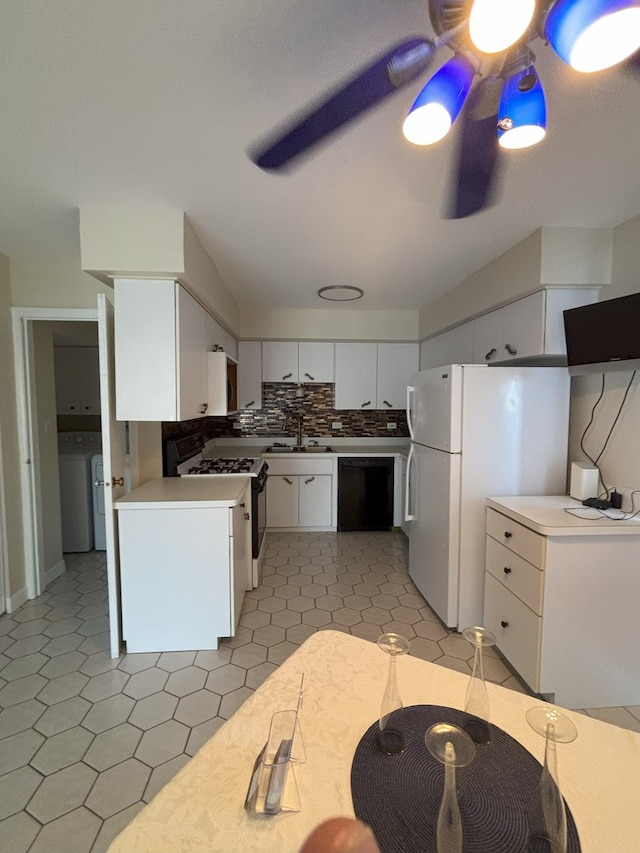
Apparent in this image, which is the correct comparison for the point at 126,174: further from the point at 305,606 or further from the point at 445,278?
the point at 305,606

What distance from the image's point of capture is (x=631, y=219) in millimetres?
1949

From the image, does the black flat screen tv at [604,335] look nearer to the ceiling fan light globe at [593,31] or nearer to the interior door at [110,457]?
the ceiling fan light globe at [593,31]

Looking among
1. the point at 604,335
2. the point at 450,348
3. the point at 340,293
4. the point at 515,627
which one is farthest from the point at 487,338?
the point at 515,627

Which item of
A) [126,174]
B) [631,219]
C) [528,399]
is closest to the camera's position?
[126,174]

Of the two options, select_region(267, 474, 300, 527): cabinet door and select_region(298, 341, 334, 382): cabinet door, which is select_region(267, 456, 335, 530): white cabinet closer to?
select_region(267, 474, 300, 527): cabinet door

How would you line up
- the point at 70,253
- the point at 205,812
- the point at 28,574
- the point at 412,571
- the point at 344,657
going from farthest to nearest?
1. the point at 412,571
2. the point at 28,574
3. the point at 70,253
4. the point at 344,657
5. the point at 205,812

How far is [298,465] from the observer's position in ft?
12.7

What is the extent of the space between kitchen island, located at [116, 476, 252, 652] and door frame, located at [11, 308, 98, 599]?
1037 mm

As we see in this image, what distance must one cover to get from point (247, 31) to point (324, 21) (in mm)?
195

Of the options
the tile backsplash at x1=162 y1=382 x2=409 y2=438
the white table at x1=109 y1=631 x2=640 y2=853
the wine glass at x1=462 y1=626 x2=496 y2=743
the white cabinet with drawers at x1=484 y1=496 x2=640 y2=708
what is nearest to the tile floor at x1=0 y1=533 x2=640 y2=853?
the white cabinet with drawers at x1=484 y1=496 x2=640 y2=708

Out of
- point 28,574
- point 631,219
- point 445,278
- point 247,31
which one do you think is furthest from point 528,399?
point 28,574

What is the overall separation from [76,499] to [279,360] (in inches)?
91.5

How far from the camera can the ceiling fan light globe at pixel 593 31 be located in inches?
24.4

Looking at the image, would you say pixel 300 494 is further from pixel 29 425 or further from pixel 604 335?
pixel 604 335
